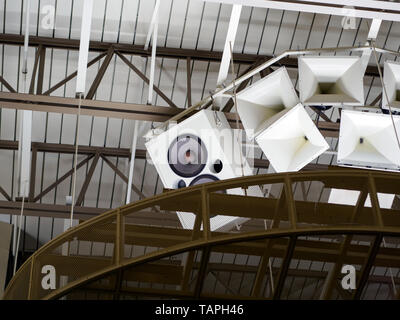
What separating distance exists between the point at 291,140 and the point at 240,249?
349 cm

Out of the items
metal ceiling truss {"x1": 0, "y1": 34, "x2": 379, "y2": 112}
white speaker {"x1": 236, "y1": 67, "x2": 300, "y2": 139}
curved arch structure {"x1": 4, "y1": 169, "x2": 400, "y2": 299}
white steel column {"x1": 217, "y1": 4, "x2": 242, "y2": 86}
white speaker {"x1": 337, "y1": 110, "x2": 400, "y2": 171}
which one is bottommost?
curved arch structure {"x1": 4, "y1": 169, "x2": 400, "y2": 299}

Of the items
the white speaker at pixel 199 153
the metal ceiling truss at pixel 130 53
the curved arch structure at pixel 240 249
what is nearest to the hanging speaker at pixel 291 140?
the white speaker at pixel 199 153

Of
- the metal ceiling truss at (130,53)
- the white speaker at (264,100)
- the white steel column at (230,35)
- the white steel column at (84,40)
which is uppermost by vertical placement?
the metal ceiling truss at (130,53)

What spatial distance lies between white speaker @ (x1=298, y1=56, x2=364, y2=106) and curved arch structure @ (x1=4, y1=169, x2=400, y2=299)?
2980 millimetres

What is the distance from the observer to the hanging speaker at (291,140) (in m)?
12.7

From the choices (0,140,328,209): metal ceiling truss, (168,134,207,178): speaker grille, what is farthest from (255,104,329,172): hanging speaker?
(0,140,328,209): metal ceiling truss

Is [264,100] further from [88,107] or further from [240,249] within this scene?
[240,249]

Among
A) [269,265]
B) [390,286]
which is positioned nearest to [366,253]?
[390,286]

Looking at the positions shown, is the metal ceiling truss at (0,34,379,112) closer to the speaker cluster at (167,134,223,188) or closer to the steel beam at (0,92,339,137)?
the steel beam at (0,92,339,137)

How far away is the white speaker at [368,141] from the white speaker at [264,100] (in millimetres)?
980

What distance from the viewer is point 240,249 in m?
10.0

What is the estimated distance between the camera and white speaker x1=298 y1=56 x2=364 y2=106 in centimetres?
1281

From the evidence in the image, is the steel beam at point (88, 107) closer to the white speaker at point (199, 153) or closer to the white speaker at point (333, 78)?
the white speaker at point (199, 153)

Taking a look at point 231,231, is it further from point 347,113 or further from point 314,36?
point 314,36
